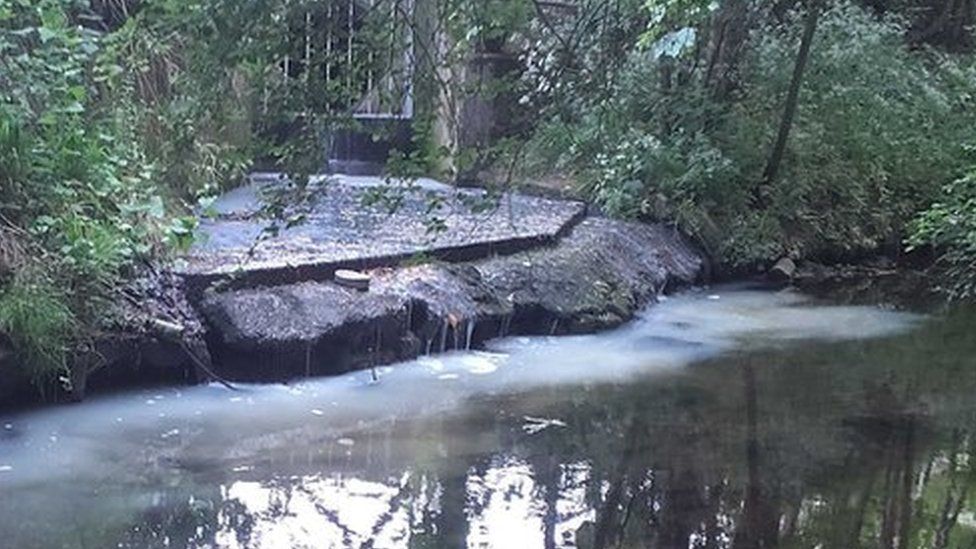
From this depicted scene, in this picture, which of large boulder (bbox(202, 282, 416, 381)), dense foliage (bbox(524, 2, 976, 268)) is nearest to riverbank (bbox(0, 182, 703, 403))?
large boulder (bbox(202, 282, 416, 381))

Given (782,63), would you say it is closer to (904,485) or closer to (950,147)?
(950,147)

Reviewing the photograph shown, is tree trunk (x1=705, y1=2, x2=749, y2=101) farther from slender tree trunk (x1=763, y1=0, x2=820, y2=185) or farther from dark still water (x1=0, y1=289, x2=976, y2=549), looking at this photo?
dark still water (x1=0, y1=289, x2=976, y2=549)

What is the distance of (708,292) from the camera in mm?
9602

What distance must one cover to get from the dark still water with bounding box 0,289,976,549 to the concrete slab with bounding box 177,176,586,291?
691mm

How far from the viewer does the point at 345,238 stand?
312 inches

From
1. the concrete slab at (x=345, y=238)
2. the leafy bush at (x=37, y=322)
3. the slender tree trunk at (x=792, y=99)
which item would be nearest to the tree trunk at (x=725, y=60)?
the slender tree trunk at (x=792, y=99)

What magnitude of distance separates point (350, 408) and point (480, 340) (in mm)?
1547

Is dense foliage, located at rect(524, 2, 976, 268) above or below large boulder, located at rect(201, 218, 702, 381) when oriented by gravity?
above

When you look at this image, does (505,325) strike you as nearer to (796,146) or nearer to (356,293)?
(356,293)

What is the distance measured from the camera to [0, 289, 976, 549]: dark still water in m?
4.64

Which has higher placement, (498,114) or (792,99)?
(792,99)

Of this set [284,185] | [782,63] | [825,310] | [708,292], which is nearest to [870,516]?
[284,185]

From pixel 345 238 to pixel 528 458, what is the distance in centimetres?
285

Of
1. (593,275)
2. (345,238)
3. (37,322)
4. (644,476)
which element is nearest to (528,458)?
(644,476)
